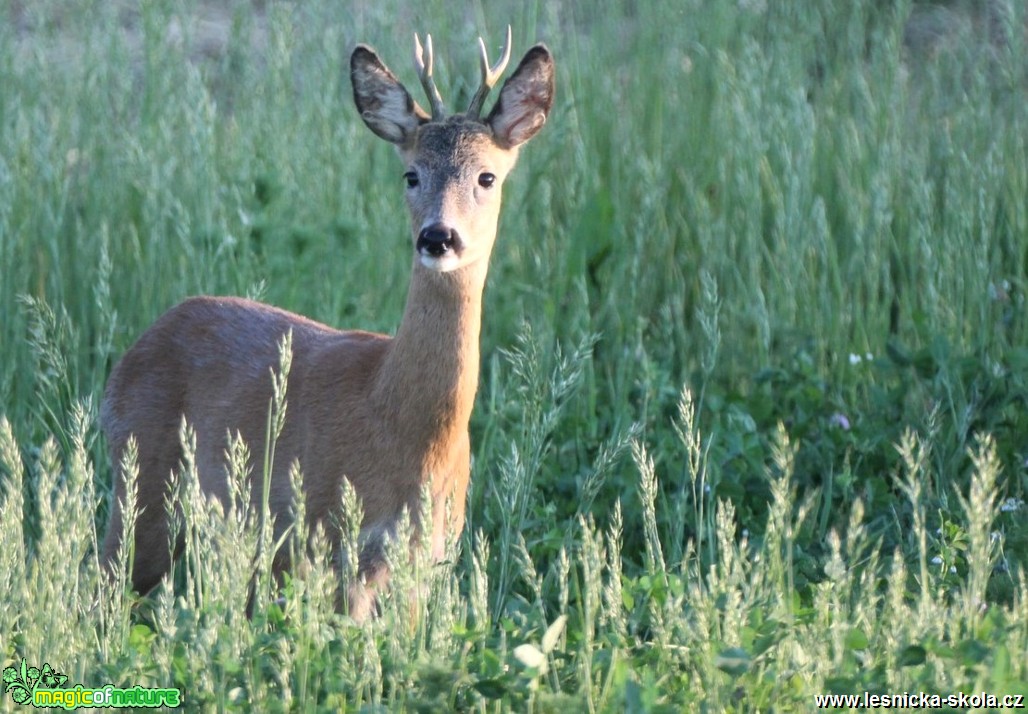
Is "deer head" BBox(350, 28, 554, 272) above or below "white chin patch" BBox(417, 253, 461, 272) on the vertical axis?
above

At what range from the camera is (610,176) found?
263 inches

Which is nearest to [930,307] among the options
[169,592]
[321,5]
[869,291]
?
[869,291]

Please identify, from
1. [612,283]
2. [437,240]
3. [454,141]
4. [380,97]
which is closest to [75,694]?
[437,240]

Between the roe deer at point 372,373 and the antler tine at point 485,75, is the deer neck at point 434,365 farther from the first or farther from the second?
the antler tine at point 485,75

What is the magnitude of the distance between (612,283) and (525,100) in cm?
158

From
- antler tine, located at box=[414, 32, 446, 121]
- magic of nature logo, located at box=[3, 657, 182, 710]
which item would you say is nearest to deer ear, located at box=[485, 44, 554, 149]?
antler tine, located at box=[414, 32, 446, 121]

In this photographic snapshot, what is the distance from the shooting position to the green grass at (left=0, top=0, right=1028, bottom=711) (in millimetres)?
3506

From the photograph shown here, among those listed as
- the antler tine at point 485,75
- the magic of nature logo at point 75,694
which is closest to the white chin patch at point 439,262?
the antler tine at point 485,75

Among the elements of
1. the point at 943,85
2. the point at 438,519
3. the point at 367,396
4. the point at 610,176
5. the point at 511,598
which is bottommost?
the point at 511,598

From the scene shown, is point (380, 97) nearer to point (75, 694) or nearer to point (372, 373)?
point (372, 373)

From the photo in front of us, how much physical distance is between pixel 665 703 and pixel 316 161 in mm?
3779

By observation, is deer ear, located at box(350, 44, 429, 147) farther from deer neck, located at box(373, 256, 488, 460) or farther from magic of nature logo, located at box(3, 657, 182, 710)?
magic of nature logo, located at box(3, 657, 182, 710)

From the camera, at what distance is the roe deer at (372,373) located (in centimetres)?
420

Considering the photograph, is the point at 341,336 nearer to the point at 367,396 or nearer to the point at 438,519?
the point at 367,396
